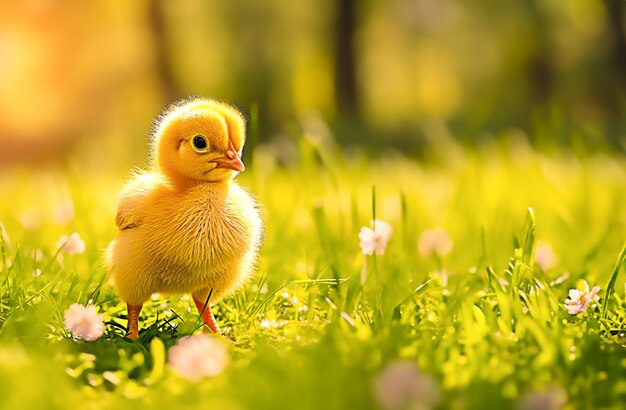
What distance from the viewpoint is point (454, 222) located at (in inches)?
172

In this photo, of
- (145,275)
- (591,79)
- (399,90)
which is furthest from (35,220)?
(399,90)

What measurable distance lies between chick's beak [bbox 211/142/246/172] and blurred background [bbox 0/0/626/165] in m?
13.7

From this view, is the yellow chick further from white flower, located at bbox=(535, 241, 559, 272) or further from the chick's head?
white flower, located at bbox=(535, 241, 559, 272)

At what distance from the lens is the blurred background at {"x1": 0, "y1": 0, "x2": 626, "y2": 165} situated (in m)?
18.2

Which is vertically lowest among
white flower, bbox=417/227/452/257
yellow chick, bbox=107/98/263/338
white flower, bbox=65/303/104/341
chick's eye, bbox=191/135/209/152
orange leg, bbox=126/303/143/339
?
white flower, bbox=417/227/452/257

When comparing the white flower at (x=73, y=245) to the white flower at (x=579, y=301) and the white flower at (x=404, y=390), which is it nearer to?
the white flower at (x=404, y=390)

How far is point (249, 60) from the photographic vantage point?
24250 millimetres

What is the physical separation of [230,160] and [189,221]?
8.8 inches

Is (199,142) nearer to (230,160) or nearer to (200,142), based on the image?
(200,142)

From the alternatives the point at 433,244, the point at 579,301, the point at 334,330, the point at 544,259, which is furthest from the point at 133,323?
the point at 544,259

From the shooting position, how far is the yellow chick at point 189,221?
2240 mm

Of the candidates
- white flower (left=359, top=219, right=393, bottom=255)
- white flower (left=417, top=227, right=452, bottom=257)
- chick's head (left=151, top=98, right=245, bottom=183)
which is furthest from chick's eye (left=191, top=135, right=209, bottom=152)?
white flower (left=417, top=227, right=452, bottom=257)

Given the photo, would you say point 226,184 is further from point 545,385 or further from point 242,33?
point 242,33

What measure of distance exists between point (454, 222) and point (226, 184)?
224 cm
